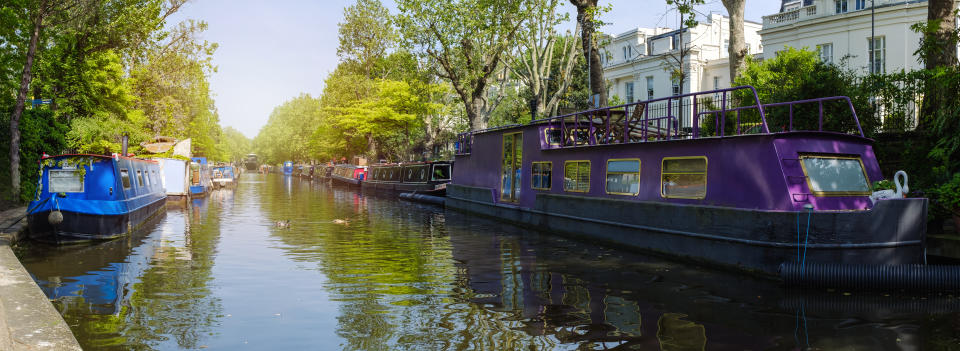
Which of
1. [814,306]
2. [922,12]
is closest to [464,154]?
[814,306]

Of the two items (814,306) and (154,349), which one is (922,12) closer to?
(814,306)

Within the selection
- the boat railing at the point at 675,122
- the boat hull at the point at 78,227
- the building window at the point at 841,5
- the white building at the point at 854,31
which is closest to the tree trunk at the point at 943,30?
the boat railing at the point at 675,122

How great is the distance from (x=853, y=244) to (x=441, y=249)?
8684 millimetres

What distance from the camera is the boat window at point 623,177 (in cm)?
1476

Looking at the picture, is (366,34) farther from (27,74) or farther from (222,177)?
(27,74)

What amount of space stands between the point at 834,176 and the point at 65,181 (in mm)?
16843

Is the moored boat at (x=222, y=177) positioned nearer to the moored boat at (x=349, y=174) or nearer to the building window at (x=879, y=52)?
the moored boat at (x=349, y=174)

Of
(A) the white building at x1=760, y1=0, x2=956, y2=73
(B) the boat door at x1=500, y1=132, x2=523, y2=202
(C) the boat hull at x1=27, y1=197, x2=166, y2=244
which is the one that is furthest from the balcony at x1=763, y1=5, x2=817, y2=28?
(C) the boat hull at x1=27, y1=197, x2=166, y2=244

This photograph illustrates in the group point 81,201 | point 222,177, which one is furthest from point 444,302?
point 222,177

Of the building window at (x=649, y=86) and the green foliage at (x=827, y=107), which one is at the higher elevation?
the building window at (x=649, y=86)

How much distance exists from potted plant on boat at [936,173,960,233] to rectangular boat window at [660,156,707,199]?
388cm

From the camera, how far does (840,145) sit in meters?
11.5

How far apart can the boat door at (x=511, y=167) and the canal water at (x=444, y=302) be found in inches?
218

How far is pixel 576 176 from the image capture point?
17.2m
